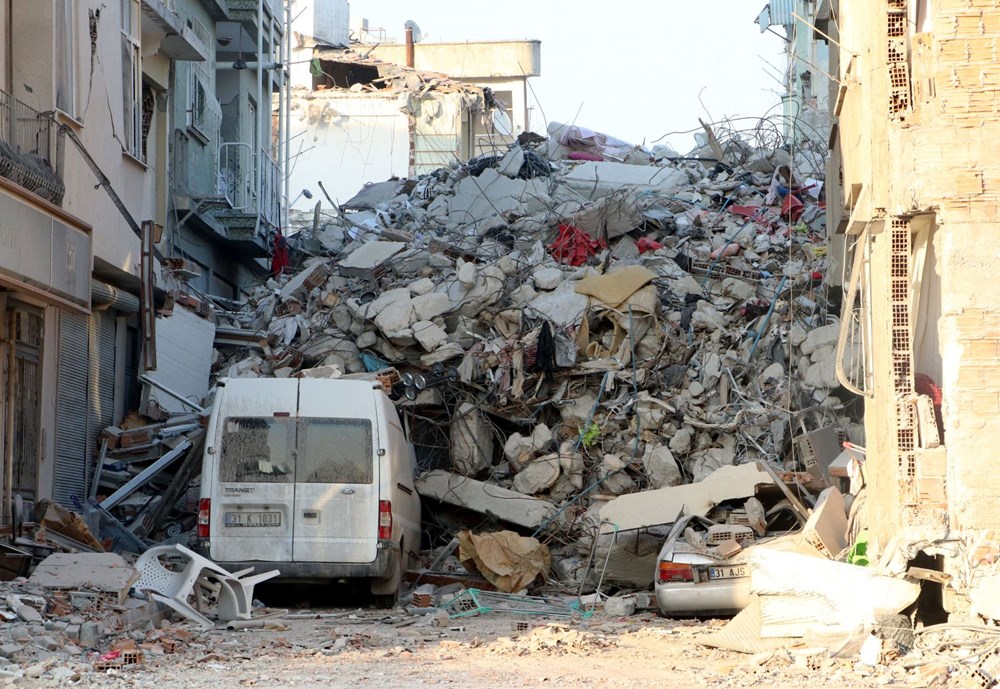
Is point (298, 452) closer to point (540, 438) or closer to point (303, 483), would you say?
point (303, 483)

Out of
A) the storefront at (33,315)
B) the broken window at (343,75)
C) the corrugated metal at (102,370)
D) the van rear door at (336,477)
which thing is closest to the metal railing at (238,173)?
the corrugated metal at (102,370)

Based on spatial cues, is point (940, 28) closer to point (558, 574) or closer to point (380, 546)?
point (380, 546)

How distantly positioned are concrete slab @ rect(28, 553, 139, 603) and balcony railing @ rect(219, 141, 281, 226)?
14.2 meters

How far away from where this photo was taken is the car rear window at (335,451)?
1273 centimetres

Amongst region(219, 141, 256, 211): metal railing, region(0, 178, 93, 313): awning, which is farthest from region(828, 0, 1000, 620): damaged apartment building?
region(219, 141, 256, 211): metal railing

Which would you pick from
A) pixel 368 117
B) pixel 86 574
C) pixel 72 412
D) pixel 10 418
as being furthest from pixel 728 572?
pixel 368 117

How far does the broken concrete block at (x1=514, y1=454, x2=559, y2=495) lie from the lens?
16703 millimetres

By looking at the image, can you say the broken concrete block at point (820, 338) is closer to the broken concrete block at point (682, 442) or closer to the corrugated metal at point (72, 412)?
the broken concrete block at point (682, 442)

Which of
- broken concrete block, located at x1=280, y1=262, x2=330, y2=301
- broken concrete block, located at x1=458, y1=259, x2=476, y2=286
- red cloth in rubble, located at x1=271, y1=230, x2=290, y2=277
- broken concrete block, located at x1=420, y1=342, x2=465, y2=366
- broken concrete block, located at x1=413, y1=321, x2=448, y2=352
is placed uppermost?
red cloth in rubble, located at x1=271, y1=230, x2=290, y2=277

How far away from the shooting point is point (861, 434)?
15852 millimetres

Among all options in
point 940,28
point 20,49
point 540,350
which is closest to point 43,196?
point 20,49

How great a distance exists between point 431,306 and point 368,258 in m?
2.61

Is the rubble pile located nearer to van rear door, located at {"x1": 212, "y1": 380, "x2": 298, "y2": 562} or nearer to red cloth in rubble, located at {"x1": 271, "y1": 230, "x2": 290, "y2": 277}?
van rear door, located at {"x1": 212, "y1": 380, "x2": 298, "y2": 562}

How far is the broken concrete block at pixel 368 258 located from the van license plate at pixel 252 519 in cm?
843
